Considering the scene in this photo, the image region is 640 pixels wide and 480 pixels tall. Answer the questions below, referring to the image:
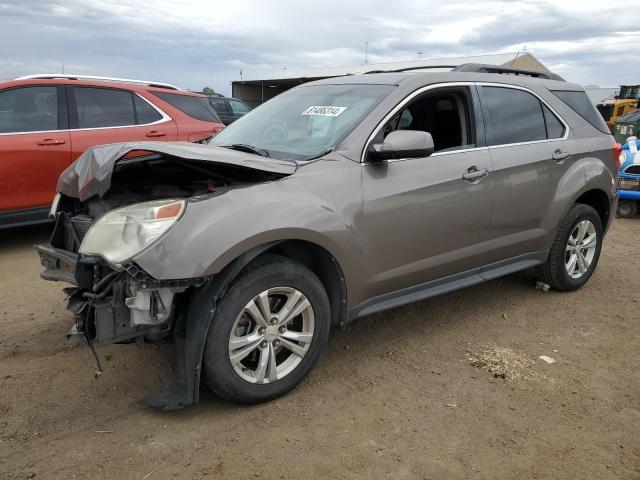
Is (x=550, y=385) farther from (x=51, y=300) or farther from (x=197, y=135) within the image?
(x=197, y=135)

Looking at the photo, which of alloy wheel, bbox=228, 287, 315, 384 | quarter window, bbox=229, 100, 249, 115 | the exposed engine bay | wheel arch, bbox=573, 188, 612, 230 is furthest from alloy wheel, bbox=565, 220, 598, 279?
quarter window, bbox=229, 100, 249, 115

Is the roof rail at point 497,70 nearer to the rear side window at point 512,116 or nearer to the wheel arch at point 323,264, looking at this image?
the rear side window at point 512,116

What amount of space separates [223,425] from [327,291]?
3.05 feet

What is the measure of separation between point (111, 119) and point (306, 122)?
364 cm

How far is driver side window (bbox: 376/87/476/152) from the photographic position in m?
3.80

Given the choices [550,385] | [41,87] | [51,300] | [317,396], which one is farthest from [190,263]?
[41,87]

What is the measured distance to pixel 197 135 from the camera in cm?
680

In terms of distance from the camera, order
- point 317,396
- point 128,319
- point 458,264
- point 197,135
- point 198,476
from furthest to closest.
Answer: point 197,135 < point 458,264 < point 317,396 < point 128,319 < point 198,476

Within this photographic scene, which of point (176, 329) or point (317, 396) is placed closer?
point (176, 329)

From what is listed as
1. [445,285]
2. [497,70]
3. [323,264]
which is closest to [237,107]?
[497,70]

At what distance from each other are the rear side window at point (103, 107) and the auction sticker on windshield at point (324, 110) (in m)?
3.51

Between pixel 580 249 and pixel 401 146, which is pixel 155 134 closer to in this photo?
pixel 401 146

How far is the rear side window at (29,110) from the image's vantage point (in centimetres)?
552

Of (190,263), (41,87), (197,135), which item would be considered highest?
(41,87)
